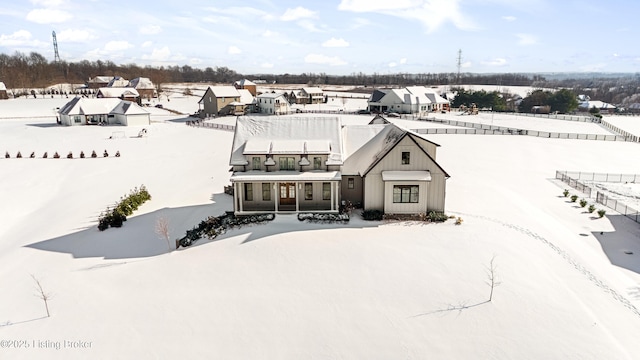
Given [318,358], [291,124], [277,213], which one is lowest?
[318,358]

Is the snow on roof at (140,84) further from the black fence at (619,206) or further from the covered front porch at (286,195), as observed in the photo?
the black fence at (619,206)

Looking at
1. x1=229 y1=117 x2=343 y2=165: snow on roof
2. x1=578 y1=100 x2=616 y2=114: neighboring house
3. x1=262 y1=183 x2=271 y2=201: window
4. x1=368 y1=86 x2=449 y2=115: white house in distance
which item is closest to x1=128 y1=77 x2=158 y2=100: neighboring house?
x1=368 y1=86 x2=449 y2=115: white house in distance

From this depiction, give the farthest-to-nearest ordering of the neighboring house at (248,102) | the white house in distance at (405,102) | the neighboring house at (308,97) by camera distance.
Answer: the neighboring house at (308,97)
the neighboring house at (248,102)
the white house in distance at (405,102)

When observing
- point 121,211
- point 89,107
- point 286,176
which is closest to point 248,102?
point 89,107

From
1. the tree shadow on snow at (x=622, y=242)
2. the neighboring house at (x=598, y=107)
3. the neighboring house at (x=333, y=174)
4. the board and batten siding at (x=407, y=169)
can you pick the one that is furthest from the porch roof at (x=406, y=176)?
the neighboring house at (x=598, y=107)

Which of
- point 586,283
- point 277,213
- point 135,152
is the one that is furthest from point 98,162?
point 586,283

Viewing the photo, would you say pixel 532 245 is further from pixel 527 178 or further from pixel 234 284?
pixel 527 178
